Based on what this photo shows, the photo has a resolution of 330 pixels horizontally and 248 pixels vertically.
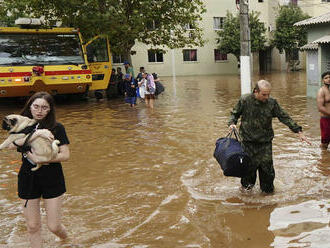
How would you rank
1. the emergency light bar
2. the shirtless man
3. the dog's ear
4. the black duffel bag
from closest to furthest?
the dog's ear → the black duffel bag → the shirtless man → the emergency light bar

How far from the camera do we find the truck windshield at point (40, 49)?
639 inches

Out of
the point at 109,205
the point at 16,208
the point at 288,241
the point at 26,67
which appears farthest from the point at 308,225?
the point at 26,67

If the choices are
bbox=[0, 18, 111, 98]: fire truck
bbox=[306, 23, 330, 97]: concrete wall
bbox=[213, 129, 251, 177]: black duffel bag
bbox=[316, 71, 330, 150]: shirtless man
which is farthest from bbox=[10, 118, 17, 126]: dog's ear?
bbox=[306, 23, 330, 97]: concrete wall

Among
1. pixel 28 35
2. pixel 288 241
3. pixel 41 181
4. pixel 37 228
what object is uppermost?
pixel 28 35

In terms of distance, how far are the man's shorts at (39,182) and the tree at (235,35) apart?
36119 mm

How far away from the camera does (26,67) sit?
16.0m

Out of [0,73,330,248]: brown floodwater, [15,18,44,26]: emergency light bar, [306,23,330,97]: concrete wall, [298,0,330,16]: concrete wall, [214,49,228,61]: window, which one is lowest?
[0,73,330,248]: brown floodwater

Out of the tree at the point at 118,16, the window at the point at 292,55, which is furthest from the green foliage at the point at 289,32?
the tree at the point at 118,16

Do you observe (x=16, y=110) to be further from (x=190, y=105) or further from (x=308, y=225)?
(x=308, y=225)

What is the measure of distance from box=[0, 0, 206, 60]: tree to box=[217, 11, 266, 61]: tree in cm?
1584

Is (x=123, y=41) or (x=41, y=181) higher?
(x=123, y=41)

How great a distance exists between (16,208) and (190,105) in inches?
449

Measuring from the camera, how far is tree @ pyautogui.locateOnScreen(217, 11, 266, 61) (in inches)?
1534

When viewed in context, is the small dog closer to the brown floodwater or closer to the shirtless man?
the brown floodwater
